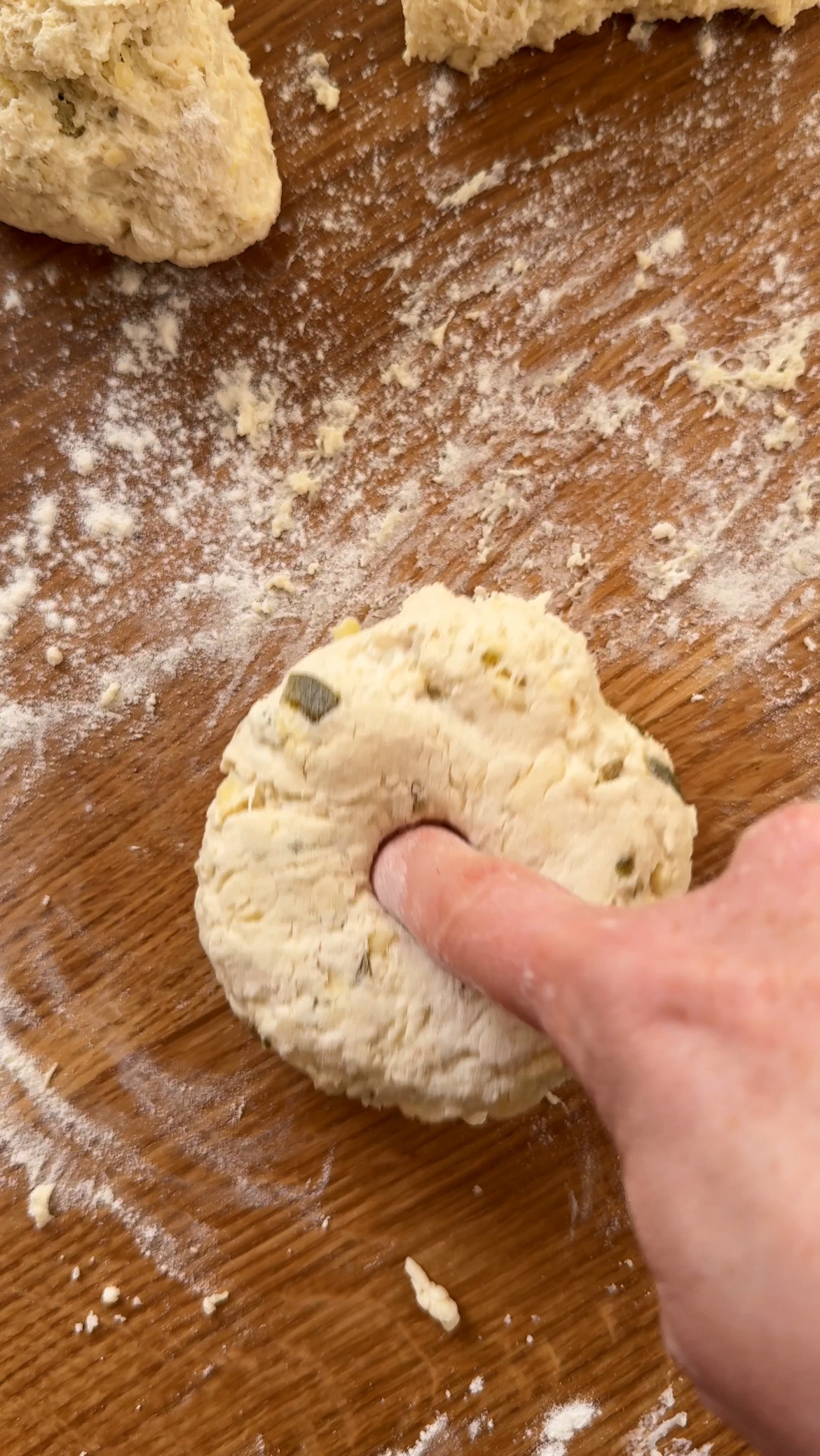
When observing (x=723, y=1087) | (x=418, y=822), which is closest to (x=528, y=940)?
(x=723, y=1087)

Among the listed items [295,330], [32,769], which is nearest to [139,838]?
[32,769]

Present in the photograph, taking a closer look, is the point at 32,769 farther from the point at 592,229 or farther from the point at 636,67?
the point at 636,67

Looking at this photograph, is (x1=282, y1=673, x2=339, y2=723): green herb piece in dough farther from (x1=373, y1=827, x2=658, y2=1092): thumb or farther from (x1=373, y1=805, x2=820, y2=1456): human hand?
(x1=373, y1=805, x2=820, y2=1456): human hand

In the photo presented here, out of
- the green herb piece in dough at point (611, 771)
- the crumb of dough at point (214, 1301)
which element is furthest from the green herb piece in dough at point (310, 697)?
the crumb of dough at point (214, 1301)

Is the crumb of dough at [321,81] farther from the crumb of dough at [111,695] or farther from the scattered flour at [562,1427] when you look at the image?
the scattered flour at [562,1427]

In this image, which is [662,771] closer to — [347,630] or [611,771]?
[611,771]

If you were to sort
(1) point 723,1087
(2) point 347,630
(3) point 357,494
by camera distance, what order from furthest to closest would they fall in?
(3) point 357,494 → (2) point 347,630 → (1) point 723,1087

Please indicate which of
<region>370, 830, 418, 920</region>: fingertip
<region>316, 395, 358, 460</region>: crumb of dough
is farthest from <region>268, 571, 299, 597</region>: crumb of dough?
<region>370, 830, 418, 920</region>: fingertip
